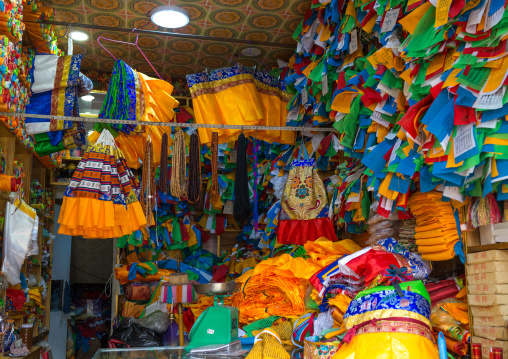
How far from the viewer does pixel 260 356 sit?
2148 millimetres

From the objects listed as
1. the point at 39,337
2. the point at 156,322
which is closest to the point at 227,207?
the point at 156,322

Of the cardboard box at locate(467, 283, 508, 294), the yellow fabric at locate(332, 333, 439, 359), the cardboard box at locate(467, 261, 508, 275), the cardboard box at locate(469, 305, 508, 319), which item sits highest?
the cardboard box at locate(467, 261, 508, 275)

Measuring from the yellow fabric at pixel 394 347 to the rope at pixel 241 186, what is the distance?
1.81 m

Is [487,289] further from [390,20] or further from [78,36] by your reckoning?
[78,36]

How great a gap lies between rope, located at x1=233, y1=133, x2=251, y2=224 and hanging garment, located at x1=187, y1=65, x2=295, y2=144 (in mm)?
427

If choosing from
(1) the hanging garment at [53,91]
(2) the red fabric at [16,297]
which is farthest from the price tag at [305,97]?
(2) the red fabric at [16,297]

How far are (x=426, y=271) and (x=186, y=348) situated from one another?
1.32 meters

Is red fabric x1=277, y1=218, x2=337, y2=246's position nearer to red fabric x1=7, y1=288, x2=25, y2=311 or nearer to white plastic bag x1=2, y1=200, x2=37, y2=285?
white plastic bag x1=2, y1=200, x2=37, y2=285

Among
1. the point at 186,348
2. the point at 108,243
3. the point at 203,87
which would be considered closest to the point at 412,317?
the point at 186,348

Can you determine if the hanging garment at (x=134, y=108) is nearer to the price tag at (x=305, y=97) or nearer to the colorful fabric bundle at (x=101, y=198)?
the colorful fabric bundle at (x=101, y=198)

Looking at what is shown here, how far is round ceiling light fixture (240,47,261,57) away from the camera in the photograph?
4.62 meters

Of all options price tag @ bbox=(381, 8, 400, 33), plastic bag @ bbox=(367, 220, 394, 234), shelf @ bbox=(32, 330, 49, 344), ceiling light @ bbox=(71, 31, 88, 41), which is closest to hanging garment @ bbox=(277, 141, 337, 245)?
plastic bag @ bbox=(367, 220, 394, 234)

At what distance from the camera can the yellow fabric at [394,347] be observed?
5.87 ft

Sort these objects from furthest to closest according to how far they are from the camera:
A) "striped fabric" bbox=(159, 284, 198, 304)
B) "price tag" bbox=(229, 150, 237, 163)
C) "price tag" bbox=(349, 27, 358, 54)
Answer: "price tag" bbox=(229, 150, 237, 163)
"price tag" bbox=(349, 27, 358, 54)
"striped fabric" bbox=(159, 284, 198, 304)
